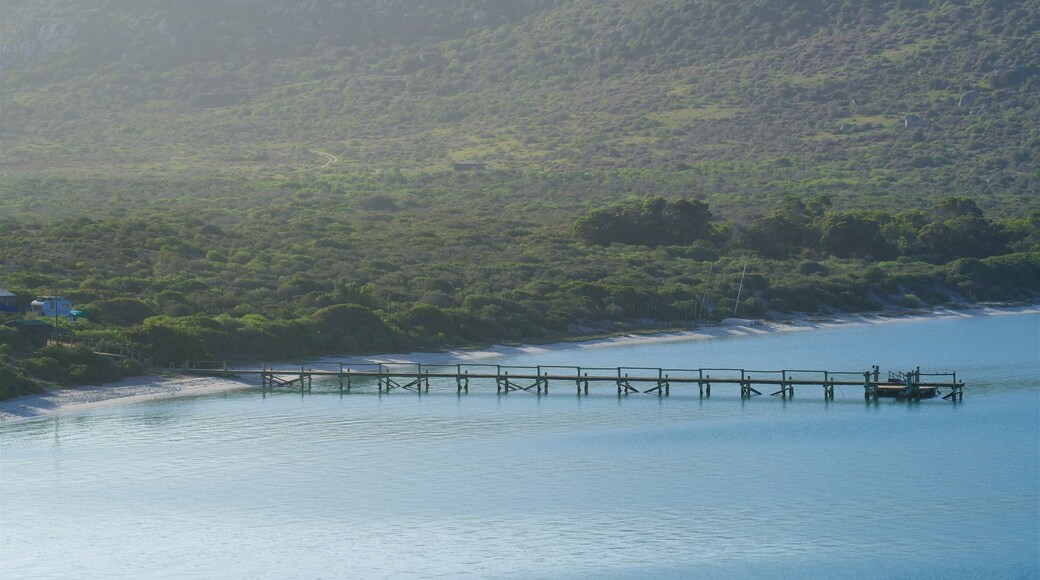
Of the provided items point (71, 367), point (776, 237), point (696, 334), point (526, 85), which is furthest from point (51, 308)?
point (526, 85)

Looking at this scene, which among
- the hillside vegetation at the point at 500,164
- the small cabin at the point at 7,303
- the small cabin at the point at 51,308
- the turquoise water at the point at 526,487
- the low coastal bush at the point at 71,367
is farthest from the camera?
the hillside vegetation at the point at 500,164

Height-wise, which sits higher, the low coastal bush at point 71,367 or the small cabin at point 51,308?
the small cabin at point 51,308

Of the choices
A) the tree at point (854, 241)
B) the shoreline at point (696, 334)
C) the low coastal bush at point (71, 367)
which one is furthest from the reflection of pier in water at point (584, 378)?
the tree at point (854, 241)

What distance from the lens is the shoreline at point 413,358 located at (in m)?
46.3

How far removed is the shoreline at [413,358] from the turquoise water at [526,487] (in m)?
0.85

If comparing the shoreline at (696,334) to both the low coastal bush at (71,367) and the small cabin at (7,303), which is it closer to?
the low coastal bush at (71,367)

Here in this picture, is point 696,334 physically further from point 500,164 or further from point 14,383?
point 500,164

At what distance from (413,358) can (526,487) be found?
2497 centimetres

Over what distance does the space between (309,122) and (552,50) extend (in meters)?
32.2

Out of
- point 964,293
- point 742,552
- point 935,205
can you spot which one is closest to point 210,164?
point 935,205

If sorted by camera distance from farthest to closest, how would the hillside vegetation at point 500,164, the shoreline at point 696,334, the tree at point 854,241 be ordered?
1. the tree at point 854,241
2. the hillside vegetation at point 500,164
3. the shoreline at point 696,334

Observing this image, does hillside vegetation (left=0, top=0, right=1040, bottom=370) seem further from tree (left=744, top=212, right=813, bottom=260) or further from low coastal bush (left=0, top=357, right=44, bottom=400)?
low coastal bush (left=0, top=357, right=44, bottom=400)

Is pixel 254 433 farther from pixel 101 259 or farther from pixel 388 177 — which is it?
pixel 388 177

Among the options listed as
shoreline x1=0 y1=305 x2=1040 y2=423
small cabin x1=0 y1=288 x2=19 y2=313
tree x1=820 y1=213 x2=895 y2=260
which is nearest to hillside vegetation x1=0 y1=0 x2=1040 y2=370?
tree x1=820 y1=213 x2=895 y2=260
